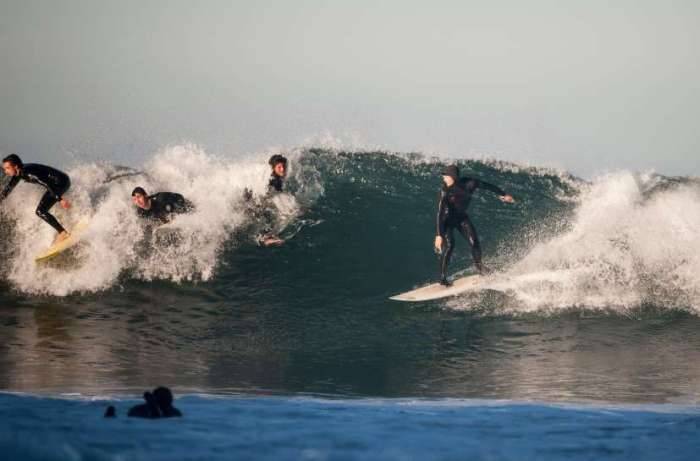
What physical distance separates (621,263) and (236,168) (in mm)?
6961

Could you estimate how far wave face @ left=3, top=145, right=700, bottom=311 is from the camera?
10562mm

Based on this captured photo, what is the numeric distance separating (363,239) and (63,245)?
15.1 ft

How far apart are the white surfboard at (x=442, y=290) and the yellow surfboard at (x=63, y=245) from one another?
4827mm

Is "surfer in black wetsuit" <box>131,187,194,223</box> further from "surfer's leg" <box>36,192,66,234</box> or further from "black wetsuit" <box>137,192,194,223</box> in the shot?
"surfer's leg" <box>36,192,66,234</box>

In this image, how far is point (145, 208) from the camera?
36.8ft

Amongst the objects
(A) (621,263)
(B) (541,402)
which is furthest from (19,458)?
(A) (621,263)

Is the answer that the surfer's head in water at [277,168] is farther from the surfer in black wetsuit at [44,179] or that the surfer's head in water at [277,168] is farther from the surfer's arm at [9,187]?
the surfer's arm at [9,187]

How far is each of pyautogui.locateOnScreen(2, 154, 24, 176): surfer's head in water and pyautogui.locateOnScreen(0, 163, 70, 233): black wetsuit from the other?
0.18ft

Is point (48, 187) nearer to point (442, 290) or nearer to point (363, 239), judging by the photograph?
point (363, 239)

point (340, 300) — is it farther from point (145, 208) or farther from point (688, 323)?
point (688, 323)

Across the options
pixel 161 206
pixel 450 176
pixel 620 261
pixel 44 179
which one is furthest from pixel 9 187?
pixel 620 261

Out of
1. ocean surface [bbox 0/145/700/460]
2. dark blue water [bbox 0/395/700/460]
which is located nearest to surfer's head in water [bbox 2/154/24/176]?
ocean surface [bbox 0/145/700/460]

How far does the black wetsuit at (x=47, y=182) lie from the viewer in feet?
36.8

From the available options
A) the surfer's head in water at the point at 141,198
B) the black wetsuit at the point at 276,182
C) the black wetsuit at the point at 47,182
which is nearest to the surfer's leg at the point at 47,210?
the black wetsuit at the point at 47,182
